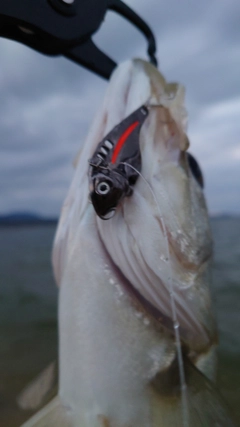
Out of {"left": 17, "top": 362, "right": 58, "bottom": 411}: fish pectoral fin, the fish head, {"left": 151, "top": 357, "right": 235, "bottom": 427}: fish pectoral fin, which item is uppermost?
the fish head

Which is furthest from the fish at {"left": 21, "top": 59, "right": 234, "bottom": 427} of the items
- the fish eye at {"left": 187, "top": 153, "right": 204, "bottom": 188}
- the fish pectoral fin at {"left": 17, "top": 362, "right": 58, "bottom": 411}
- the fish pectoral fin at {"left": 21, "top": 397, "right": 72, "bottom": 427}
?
the fish pectoral fin at {"left": 17, "top": 362, "right": 58, "bottom": 411}

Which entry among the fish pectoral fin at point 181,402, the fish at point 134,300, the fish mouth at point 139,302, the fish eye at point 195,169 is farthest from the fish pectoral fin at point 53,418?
the fish eye at point 195,169

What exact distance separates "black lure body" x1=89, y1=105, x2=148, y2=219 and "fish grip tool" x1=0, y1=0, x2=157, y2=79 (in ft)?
1.17

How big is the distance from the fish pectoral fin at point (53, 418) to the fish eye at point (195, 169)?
3.41 ft

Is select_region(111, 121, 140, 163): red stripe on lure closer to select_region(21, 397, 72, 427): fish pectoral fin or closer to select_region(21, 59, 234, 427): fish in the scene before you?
select_region(21, 59, 234, 427): fish

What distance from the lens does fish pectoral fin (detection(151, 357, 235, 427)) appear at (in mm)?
1545

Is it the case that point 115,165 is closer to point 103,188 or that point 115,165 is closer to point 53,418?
point 103,188

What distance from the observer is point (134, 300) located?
1.56 metres

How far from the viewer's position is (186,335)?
1685 millimetres

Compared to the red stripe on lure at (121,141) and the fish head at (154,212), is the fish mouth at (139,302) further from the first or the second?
the red stripe on lure at (121,141)

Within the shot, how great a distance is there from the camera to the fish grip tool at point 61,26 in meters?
1.49

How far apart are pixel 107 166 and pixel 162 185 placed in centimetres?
25

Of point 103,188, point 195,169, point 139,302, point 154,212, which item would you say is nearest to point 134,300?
point 139,302

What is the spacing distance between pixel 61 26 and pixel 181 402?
1.40 metres
